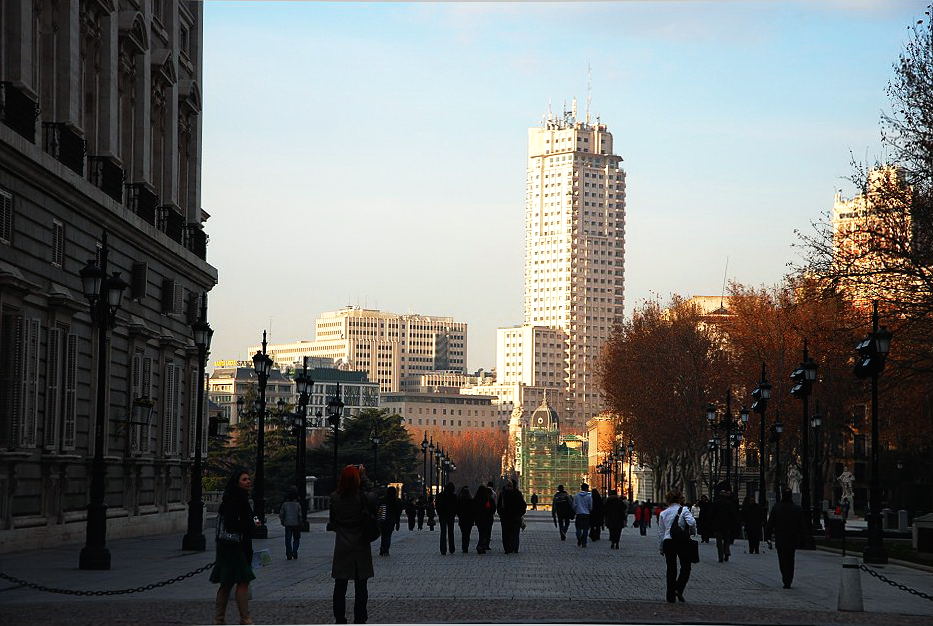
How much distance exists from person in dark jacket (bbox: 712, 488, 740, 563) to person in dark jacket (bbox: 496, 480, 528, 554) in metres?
4.25

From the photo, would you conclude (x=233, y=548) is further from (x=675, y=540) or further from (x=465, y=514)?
(x=465, y=514)

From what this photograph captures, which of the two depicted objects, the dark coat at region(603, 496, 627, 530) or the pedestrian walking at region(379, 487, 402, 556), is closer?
the pedestrian walking at region(379, 487, 402, 556)

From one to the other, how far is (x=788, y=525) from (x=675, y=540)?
4489 mm

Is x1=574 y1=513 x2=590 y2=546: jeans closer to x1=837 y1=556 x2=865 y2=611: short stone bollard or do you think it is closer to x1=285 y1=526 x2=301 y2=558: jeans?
x1=285 y1=526 x2=301 y2=558: jeans

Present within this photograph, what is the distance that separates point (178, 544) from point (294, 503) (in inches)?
263

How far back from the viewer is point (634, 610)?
19.8 m

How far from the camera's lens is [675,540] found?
21.8 m

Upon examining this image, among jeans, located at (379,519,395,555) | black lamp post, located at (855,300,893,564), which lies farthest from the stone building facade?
black lamp post, located at (855,300,893,564)

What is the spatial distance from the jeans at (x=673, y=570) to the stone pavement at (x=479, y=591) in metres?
0.30

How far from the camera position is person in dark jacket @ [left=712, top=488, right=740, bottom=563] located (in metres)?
34.5

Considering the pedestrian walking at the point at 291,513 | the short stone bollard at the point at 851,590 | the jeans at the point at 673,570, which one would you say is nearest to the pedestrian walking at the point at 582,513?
the pedestrian walking at the point at 291,513

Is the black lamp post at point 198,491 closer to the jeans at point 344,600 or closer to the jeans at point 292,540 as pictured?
the jeans at point 292,540

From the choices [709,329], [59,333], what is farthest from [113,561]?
[709,329]

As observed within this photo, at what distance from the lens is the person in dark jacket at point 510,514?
34875 millimetres
